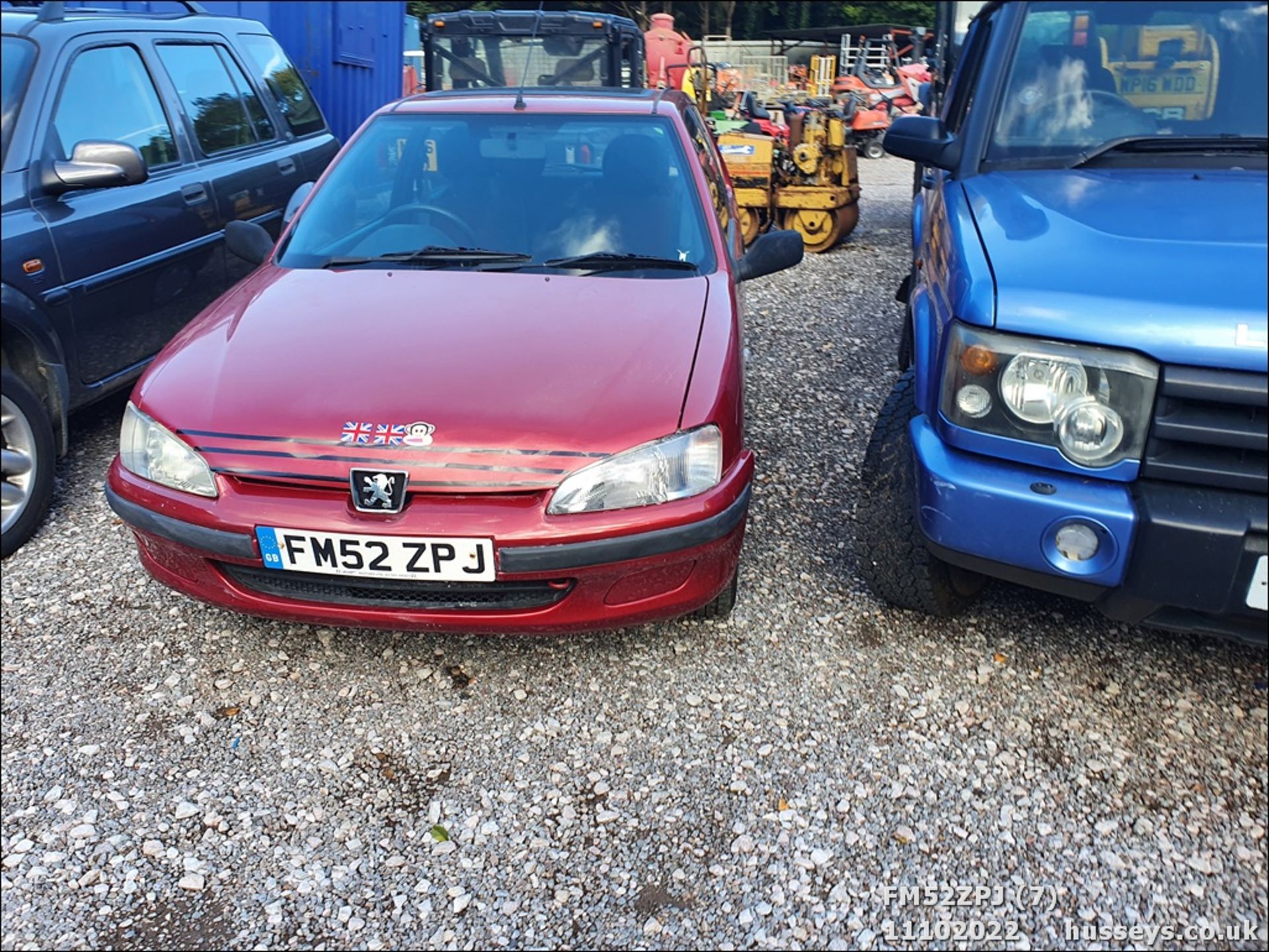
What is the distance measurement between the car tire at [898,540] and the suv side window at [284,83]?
404cm

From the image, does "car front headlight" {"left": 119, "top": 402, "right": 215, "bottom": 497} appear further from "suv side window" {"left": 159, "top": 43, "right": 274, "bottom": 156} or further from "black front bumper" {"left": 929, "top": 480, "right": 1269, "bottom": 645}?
"suv side window" {"left": 159, "top": 43, "right": 274, "bottom": 156}

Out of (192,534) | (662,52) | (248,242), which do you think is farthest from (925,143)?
(662,52)

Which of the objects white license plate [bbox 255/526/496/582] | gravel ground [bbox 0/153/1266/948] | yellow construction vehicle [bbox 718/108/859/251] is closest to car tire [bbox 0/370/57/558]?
gravel ground [bbox 0/153/1266/948]

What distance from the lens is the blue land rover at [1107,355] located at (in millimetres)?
2080

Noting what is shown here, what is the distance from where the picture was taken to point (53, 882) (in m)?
2.06

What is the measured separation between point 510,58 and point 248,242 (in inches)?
332

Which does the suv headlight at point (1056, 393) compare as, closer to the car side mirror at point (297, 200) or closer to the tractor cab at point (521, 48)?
the car side mirror at point (297, 200)

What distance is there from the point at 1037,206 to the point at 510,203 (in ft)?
5.63

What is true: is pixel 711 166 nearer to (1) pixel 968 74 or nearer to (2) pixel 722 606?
(1) pixel 968 74

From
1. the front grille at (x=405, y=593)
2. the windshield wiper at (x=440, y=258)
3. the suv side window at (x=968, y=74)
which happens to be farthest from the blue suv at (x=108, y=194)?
the suv side window at (x=968, y=74)

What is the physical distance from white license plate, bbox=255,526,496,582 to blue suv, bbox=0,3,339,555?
149 centimetres

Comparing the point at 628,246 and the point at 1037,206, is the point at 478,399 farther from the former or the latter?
the point at 1037,206

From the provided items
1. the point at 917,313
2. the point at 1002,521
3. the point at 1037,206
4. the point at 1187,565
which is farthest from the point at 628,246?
the point at 1187,565

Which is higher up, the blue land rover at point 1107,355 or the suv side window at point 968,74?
the suv side window at point 968,74
